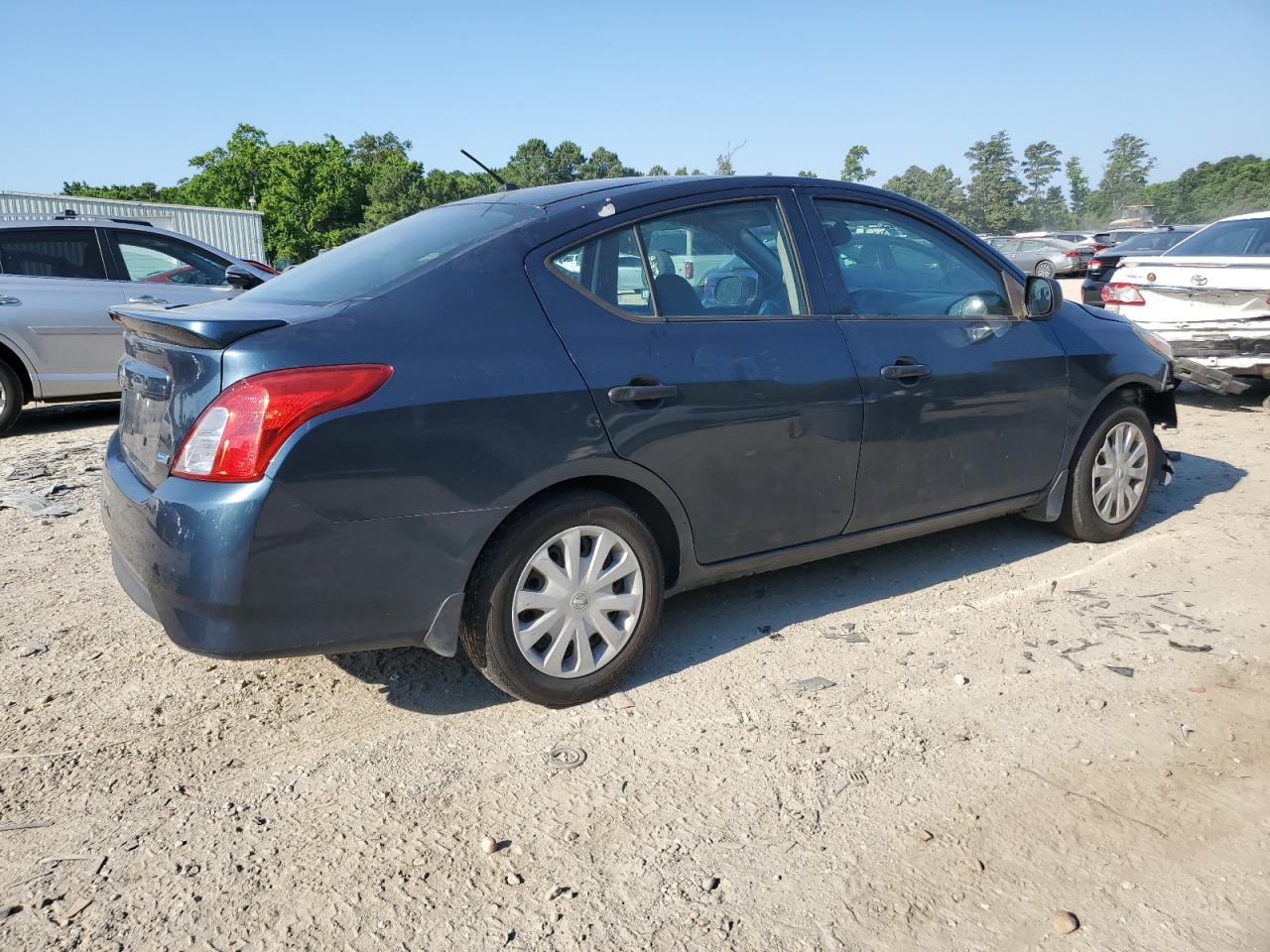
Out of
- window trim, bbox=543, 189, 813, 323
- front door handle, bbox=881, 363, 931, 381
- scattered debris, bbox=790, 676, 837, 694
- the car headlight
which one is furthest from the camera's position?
the car headlight

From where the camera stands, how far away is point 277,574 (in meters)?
2.77

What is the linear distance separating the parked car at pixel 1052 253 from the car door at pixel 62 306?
75.5 ft

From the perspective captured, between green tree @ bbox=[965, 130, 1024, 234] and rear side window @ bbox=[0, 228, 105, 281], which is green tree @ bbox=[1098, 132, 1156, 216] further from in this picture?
rear side window @ bbox=[0, 228, 105, 281]

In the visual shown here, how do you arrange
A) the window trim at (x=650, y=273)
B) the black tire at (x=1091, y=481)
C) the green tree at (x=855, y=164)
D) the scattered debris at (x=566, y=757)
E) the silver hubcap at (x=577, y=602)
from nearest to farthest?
the scattered debris at (x=566, y=757) → the silver hubcap at (x=577, y=602) → the window trim at (x=650, y=273) → the black tire at (x=1091, y=481) → the green tree at (x=855, y=164)

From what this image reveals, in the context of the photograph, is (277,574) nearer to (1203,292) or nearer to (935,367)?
(935,367)

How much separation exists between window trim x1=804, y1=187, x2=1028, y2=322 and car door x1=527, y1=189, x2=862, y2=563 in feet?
0.32

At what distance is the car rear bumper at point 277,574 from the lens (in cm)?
272

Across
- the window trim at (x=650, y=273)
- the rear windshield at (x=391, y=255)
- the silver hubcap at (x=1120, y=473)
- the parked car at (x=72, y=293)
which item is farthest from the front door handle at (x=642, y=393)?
the parked car at (x=72, y=293)

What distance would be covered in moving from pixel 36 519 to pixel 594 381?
403 centimetres

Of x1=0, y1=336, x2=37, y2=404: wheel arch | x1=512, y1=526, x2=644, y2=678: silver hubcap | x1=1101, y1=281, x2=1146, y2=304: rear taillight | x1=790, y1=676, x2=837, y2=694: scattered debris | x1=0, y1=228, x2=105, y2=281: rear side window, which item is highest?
x1=0, y1=228, x2=105, y2=281: rear side window

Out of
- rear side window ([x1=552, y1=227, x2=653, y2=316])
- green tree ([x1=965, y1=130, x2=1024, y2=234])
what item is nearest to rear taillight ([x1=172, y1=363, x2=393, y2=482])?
rear side window ([x1=552, y1=227, x2=653, y2=316])

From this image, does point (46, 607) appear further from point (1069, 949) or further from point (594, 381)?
point (1069, 949)

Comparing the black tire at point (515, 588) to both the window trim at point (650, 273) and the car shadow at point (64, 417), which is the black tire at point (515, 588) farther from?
the car shadow at point (64, 417)

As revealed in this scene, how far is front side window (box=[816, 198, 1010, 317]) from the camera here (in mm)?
4035
